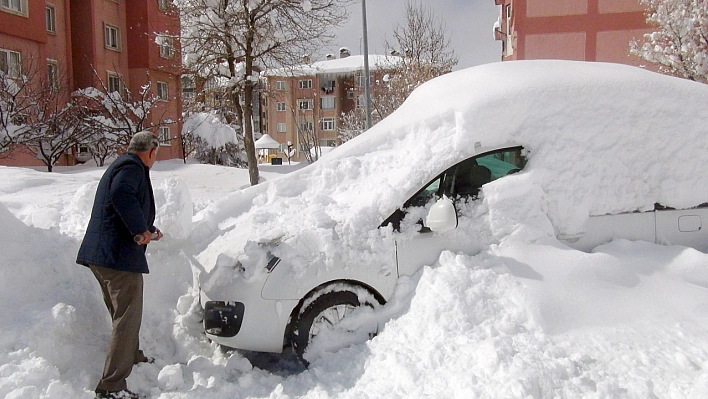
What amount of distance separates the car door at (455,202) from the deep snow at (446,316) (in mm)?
105

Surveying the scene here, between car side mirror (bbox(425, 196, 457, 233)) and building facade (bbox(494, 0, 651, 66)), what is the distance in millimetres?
20790

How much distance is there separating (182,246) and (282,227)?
125 centimetres

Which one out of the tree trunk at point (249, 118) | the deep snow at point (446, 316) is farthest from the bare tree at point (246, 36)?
the deep snow at point (446, 316)

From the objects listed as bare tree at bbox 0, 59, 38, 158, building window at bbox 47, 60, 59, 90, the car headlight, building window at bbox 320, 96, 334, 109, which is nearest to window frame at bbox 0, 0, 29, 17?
building window at bbox 47, 60, 59, 90

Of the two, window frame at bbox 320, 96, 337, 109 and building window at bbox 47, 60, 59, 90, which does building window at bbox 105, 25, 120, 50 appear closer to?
building window at bbox 47, 60, 59, 90

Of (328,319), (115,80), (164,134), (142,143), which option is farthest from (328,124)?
(328,319)

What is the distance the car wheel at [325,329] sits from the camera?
3934 mm

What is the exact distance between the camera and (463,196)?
4.32 meters

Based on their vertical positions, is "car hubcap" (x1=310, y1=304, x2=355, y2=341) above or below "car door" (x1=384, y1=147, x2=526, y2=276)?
below

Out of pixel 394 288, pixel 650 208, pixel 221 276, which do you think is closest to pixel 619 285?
pixel 650 208

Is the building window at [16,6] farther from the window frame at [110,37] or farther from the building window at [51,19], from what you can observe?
the window frame at [110,37]

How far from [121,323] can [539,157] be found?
3418mm

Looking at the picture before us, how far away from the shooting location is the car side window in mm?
4254

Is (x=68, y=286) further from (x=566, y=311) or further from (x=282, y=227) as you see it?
(x=566, y=311)
